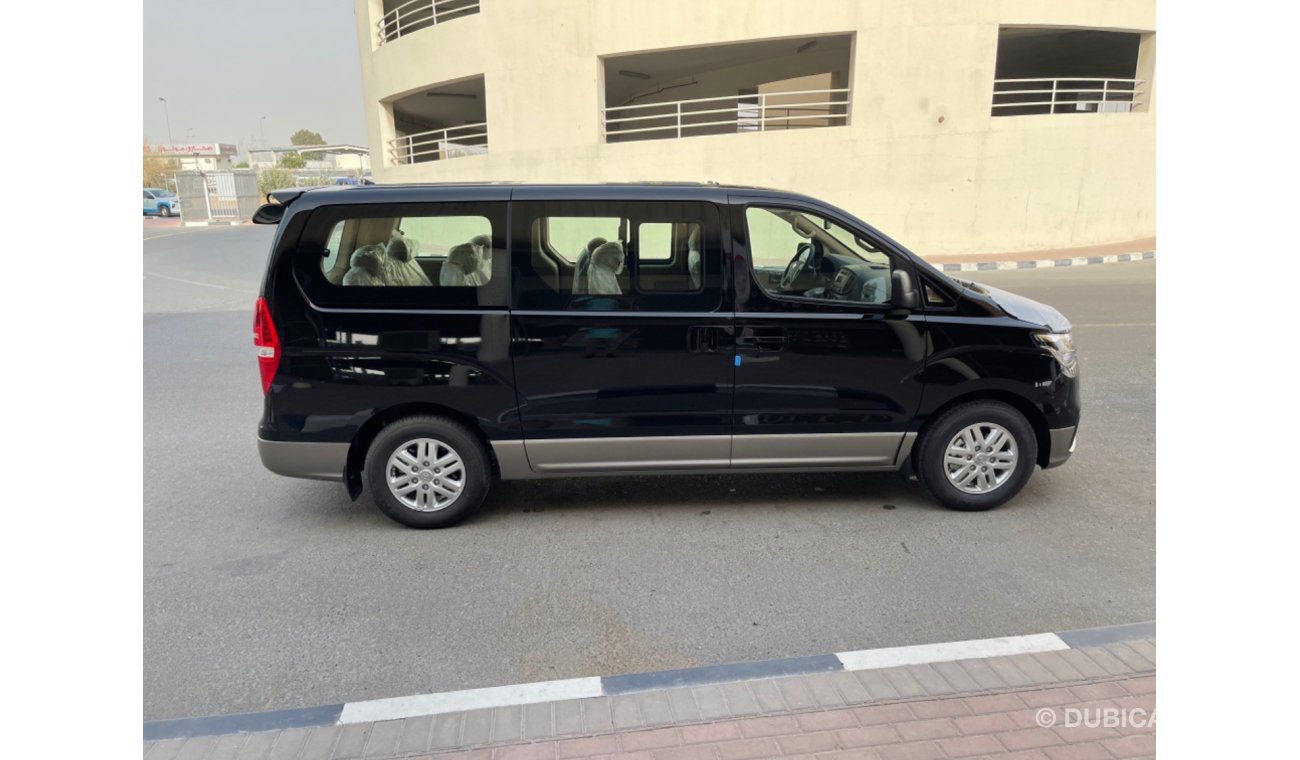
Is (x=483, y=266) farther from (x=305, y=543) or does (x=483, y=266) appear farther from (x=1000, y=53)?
(x=1000, y=53)

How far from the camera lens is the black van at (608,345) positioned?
4188 mm

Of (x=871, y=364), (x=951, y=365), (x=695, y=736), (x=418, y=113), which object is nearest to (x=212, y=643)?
(x=695, y=736)

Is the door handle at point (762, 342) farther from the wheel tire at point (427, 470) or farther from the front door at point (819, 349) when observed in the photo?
the wheel tire at point (427, 470)

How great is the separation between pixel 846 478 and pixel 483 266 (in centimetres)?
275

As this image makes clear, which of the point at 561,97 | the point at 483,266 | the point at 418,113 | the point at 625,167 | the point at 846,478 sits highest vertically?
the point at 418,113

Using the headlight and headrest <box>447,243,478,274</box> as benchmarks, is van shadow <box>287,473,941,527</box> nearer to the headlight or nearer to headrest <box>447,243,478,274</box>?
the headlight

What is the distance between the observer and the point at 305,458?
4.30 m

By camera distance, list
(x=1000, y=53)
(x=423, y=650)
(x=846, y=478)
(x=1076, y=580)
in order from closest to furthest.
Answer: (x=423, y=650) → (x=1076, y=580) → (x=846, y=478) → (x=1000, y=53)

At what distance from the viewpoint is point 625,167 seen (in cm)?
1661

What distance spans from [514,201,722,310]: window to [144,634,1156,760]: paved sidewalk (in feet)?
6.87

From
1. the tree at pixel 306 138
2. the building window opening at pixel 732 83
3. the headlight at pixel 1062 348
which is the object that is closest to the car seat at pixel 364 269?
the headlight at pixel 1062 348

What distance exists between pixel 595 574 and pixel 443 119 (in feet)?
89.2

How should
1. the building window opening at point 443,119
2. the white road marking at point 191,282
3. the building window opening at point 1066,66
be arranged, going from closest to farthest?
the white road marking at point 191,282
the building window opening at point 1066,66
the building window opening at point 443,119

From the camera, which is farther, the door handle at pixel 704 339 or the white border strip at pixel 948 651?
the door handle at pixel 704 339
